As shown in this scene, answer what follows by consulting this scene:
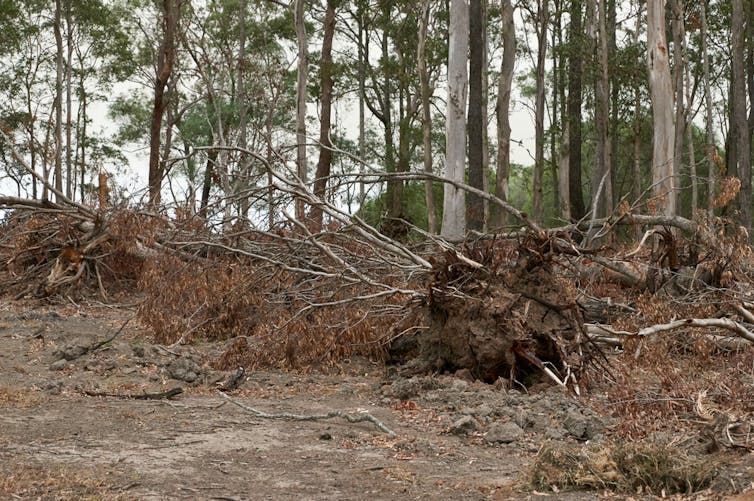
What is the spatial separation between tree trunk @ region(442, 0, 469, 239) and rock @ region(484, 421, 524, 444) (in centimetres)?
1061

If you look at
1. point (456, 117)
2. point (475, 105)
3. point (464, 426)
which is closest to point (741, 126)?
point (475, 105)

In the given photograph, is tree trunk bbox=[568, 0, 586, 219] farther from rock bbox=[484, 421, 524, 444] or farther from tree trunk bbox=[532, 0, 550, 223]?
rock bbox=[484, 421, 524, 444]

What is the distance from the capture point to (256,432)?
5.25 m

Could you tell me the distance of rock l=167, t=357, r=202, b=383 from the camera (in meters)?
6.87

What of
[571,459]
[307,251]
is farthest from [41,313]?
[571,459]

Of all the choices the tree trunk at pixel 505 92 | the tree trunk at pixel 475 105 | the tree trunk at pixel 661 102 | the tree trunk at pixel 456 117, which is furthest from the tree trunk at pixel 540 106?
the tree trunk at pixel 661 102

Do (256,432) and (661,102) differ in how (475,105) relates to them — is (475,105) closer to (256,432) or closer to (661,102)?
(661,102)

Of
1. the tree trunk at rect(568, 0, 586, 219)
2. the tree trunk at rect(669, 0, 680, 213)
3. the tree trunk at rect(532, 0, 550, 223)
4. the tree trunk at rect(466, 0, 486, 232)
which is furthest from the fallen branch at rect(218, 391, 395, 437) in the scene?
the tree trunk at rect(532, 0, 550, 223)

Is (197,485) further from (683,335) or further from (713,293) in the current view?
(713,293)

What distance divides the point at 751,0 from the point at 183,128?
21949mm

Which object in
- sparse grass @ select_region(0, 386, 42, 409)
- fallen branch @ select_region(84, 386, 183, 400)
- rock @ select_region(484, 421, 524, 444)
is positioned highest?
sparse grass @ select_region(0, 386, 42, 409)

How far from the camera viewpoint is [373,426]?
5473 millimetres

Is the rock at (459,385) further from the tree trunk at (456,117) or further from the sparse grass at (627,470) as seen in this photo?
the tree trunk at (456,117)

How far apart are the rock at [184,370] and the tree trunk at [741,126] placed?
17.2 meters
